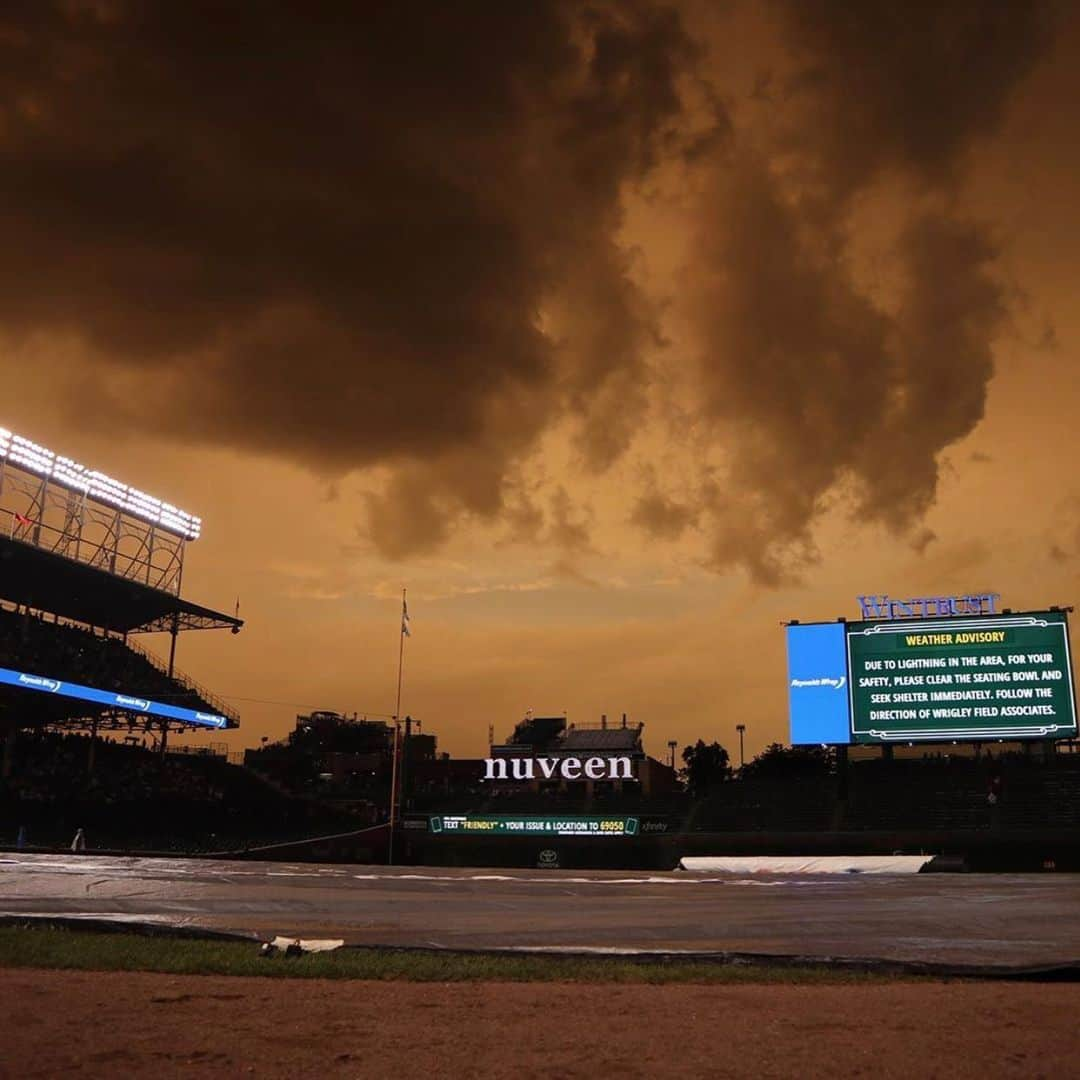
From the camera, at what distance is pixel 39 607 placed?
215 ft

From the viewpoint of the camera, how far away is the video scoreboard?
4766 cm

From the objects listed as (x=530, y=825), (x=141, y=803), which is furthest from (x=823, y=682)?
(x=141, y=803)

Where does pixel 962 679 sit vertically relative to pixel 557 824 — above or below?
above

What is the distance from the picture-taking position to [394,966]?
37.4ft

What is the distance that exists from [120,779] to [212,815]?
20.9 ft

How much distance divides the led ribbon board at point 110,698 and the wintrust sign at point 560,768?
20.4 metres

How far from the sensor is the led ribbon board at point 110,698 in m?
52.6

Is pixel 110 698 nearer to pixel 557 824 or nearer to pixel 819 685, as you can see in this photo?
pixel 557 824

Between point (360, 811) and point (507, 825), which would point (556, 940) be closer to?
point (507, 825)

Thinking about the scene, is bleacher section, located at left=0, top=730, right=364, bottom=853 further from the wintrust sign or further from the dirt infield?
the dirt infield

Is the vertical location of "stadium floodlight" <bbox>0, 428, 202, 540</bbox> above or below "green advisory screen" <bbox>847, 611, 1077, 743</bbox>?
above

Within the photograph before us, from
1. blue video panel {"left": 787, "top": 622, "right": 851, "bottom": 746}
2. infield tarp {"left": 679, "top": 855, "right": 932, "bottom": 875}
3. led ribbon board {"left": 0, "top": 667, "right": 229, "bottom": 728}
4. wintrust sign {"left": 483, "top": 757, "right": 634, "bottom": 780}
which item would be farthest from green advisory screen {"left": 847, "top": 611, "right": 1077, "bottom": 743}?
led ribbon board {"left": 0, "top": 667, "right": 229, "bottom": 728}

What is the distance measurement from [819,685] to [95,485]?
1823 inches

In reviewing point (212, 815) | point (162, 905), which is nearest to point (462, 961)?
point (162, 905)
